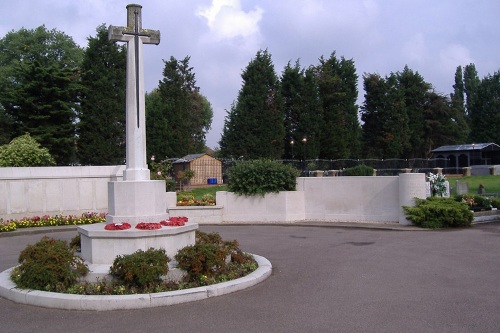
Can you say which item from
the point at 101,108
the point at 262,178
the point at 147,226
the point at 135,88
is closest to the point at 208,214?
the point at 262,178

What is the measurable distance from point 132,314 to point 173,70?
54.9 meters

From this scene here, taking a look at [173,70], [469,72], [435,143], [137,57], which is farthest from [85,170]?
[469,72]

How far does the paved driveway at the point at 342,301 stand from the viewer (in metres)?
6.44

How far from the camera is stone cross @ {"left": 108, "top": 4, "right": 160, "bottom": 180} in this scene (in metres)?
10.1

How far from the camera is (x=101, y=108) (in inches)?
1518

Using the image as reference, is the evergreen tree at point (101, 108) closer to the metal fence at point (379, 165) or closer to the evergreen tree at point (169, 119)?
the evergreen tree at point (169, 119)

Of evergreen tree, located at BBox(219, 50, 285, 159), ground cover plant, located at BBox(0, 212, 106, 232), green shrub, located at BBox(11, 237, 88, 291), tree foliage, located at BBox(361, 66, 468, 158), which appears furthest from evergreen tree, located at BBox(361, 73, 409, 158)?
green shrub, located at BBox(11, 237, 88, 291)

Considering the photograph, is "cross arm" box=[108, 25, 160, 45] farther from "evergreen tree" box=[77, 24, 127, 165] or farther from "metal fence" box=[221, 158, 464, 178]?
"evergreen tree" box=[77, 24, 127, 165]

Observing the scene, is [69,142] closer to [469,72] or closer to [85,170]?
[85,170]

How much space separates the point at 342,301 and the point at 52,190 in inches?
618

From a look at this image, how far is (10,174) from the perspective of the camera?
63.3 ft

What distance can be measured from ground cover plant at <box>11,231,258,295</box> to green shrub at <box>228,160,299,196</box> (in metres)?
9.52

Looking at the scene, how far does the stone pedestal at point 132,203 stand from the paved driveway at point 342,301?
246cm

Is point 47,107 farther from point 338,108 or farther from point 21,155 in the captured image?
point 338,108
